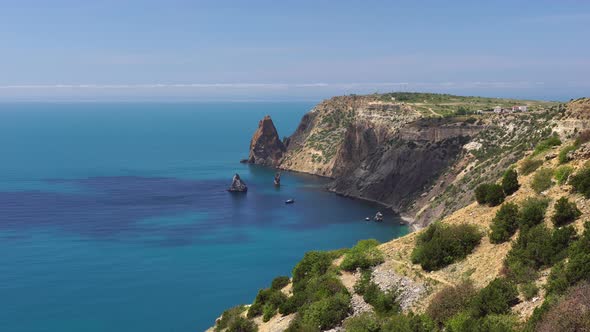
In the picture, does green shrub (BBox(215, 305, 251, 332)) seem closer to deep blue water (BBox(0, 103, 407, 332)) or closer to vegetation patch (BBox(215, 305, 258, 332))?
vegetation patch (BBox(215, 305, 258, 332))

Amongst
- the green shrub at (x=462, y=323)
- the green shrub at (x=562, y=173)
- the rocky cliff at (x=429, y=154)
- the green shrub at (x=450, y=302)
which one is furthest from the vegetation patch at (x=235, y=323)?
the rocky cliff at (x=429, y=154)

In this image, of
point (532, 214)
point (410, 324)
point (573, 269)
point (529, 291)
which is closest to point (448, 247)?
point (532, 214)

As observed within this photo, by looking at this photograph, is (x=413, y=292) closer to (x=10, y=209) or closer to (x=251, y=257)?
(x=251, y=257)

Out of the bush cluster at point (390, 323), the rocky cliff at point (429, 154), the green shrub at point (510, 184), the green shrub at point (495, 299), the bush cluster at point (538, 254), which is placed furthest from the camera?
the rocky cliff at point (429, 154)

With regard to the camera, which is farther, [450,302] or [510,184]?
[510,184]

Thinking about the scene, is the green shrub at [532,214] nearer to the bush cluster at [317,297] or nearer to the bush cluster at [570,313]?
the bush cluster at [570,313]

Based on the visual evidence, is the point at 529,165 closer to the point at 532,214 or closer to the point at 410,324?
the point at 532,214
